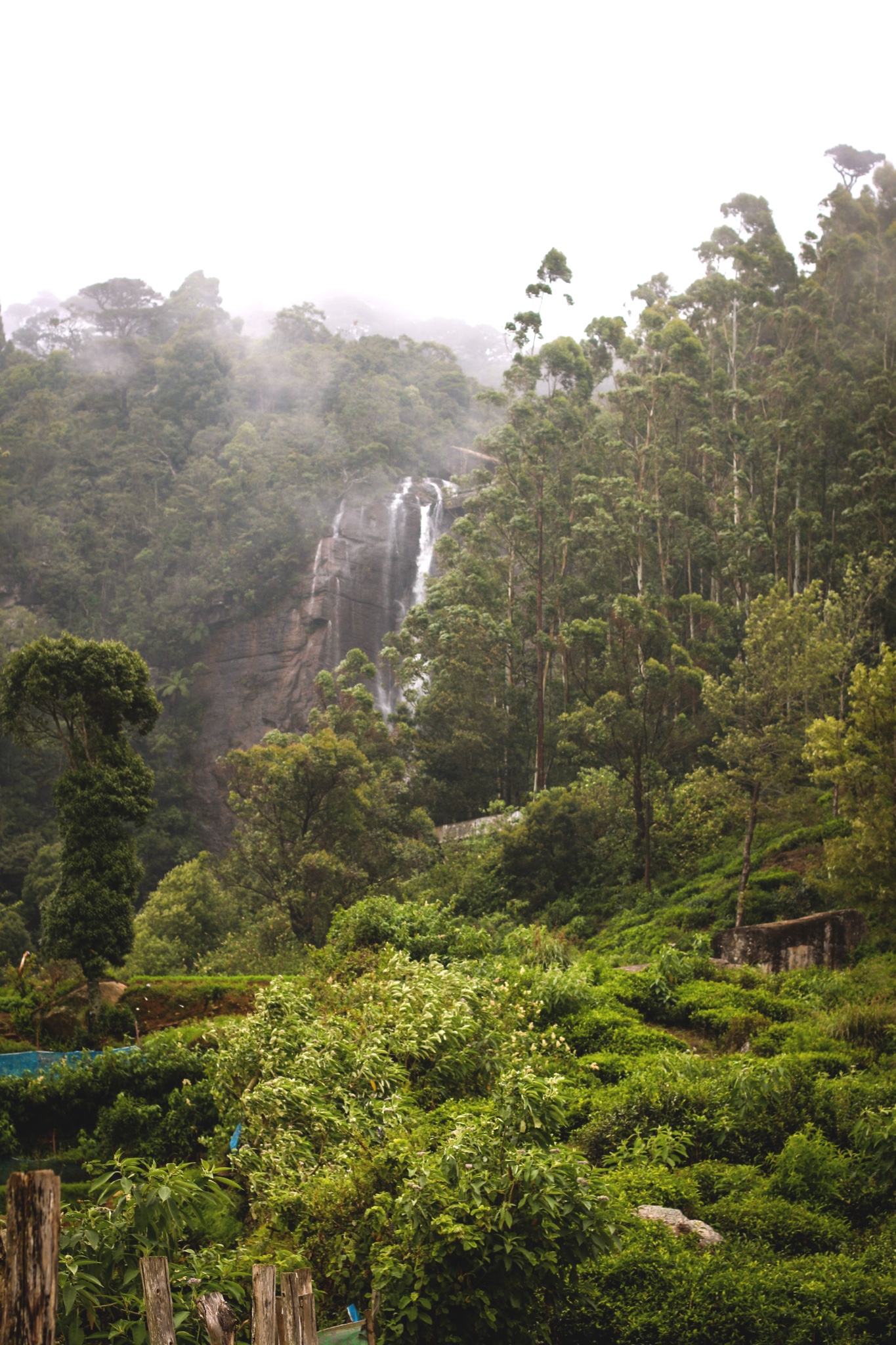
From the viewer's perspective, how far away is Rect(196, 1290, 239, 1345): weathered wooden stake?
372cm

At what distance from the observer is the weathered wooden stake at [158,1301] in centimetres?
359

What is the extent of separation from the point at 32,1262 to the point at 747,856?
Answer: 55.5ft

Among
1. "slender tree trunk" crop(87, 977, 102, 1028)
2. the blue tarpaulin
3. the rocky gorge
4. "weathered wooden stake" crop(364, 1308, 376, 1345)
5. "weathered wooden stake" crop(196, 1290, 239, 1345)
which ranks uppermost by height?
the rocky gorge

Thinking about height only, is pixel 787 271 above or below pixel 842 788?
above

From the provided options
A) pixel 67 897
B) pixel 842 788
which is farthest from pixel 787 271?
pixel 67 897

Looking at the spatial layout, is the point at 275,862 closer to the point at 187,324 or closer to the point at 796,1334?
the point at 796,1334

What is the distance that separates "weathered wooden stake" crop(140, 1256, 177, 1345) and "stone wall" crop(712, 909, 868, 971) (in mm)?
13220

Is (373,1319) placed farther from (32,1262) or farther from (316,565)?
(316,565)

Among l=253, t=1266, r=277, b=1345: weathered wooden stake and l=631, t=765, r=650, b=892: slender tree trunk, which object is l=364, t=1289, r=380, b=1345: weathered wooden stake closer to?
l=253, t=1266, r=277, b=1345: weathered wooden stake

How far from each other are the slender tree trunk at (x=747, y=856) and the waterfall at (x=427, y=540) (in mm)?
24177

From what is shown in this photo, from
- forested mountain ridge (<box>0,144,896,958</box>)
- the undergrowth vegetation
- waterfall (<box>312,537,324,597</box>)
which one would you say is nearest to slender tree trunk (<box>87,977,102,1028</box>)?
the undergrowth vegetation

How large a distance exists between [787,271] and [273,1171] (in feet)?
145

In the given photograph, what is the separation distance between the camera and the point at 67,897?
1470 centimetres

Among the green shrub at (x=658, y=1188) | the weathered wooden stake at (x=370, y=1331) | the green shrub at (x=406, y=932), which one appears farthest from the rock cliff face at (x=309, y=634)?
Answer: the weathered wooden stake at (x=370, y=1331)
